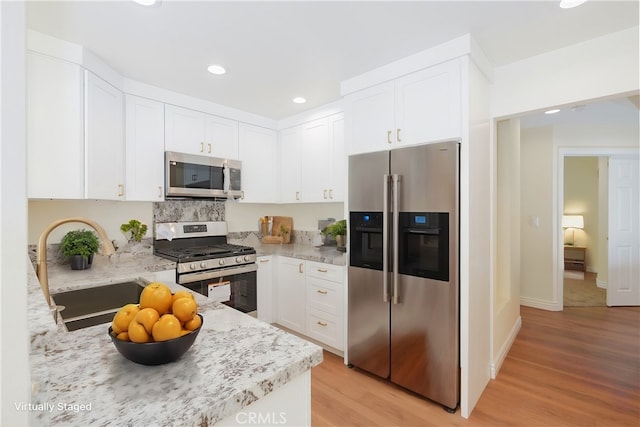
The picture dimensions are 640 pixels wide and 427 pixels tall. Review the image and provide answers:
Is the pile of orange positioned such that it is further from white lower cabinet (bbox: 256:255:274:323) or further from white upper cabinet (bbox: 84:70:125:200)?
white lower cabinet (bbox: 256:255:274:323)

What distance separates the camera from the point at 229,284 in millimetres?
2896

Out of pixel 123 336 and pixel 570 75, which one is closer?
pixel 123 336

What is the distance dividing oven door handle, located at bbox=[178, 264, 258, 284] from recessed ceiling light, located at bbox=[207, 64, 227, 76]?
1.68 meters

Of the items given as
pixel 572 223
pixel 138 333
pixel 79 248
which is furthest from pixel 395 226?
pixel 572 223

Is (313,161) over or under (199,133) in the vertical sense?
under

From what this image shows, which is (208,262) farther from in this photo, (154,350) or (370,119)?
(154,350)

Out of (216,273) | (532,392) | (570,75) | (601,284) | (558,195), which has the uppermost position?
(570,75)

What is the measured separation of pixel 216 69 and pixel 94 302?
1918 millimetres

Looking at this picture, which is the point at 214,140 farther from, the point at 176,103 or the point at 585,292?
the point at 585,292

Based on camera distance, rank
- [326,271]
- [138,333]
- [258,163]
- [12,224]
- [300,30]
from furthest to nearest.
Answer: [258,163]
[326,271]
[300,30]
[138,333]
[12,224]

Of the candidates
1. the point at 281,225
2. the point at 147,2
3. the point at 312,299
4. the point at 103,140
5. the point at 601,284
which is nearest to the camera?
the point at 147,2

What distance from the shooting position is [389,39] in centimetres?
199

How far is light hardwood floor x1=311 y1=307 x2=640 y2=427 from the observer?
1.99 meters

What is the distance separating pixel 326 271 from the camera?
2.83 meters
